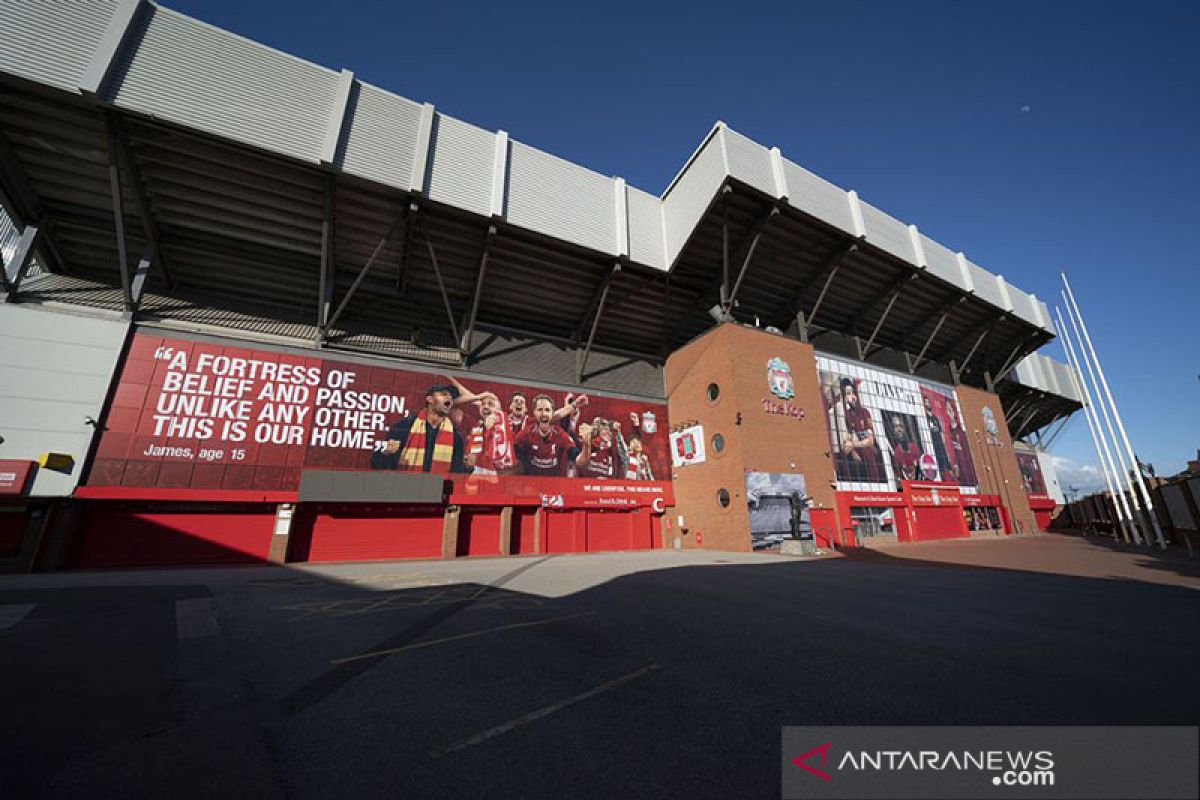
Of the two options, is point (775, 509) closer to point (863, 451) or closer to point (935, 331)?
point (863, 451)

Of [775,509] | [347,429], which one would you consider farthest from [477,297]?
[775,509]

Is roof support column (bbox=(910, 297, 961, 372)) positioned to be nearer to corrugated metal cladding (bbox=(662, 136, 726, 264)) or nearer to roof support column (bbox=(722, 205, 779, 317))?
roof support column (bbox=(722, 205, 779, 317))

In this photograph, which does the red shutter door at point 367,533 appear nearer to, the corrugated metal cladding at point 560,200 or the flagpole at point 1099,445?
the corrugated metal cladding at point 560,200

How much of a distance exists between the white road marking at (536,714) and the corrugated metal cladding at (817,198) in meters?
28.0

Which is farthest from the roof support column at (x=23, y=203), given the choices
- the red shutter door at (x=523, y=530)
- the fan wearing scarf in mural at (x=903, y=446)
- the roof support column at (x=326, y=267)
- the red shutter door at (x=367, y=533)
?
the fan wearing scarf in mural at (x=903, y=446)

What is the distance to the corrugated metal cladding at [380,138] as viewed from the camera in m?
20.1

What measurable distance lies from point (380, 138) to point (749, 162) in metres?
19.9

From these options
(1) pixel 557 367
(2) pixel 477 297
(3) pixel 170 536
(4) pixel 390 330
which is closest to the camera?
(3) pixel 170 536

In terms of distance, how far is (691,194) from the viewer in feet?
87.0

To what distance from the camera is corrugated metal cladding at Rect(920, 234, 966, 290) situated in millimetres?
33250

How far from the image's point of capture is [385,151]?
20703 mm

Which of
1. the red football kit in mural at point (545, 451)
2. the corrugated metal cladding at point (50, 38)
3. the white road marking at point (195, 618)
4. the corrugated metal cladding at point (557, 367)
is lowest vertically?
the white road marking at point (195, 618)

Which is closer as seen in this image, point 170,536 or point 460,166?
point 170,536

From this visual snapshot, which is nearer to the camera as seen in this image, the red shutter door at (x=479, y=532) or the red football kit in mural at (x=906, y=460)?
the red shutter door at (x=479, y=532)
